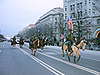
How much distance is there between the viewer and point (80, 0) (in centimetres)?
4947

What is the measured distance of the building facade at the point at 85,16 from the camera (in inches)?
→ 1466

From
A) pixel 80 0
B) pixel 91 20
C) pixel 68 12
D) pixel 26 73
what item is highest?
pixel 80 0

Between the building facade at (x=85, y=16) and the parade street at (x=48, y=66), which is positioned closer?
the parade street at (x=48, y=66)

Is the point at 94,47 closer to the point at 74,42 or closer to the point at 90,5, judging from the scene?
the point at 74,42

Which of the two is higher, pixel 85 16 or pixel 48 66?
pixel 85 16

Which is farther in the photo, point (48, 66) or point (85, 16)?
point (85, 16)

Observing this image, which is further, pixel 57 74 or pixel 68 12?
pixel 68 12

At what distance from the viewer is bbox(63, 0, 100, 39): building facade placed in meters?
37.2

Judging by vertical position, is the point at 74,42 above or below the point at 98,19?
below

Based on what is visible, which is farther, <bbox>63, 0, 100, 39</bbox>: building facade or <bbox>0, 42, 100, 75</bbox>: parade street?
<bbox>63, 0, 100, 39</bbox>: building facade

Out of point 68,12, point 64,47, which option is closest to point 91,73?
point 64,47

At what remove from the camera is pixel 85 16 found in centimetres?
4006

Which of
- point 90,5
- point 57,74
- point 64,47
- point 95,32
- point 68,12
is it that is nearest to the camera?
point 57,74

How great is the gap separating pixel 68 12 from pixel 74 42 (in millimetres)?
45793
